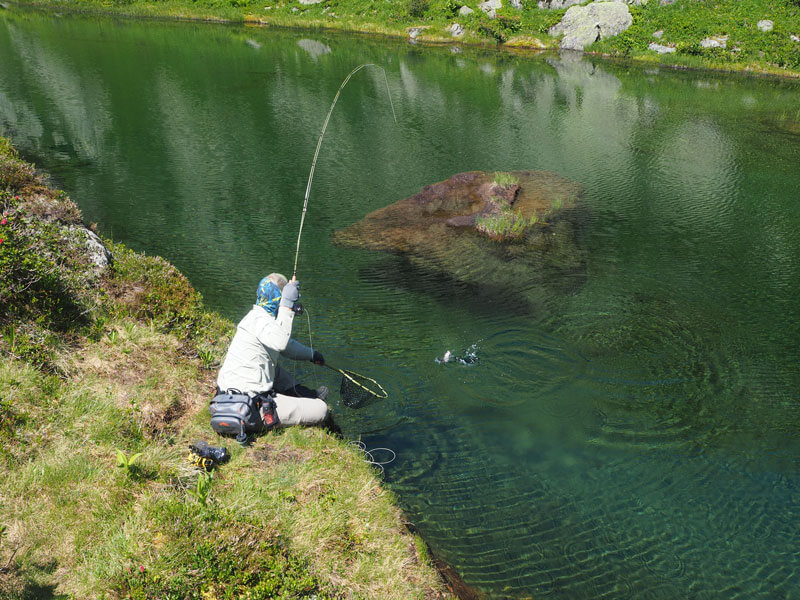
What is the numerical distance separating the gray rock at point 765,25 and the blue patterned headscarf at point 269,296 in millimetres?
73315

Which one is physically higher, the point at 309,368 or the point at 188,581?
the point at 188,581

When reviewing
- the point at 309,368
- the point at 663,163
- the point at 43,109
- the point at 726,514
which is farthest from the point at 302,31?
the point at 726,514

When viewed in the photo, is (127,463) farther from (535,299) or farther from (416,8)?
(416,8)

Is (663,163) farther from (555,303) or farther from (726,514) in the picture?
(726,514)

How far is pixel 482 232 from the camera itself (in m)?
19.4

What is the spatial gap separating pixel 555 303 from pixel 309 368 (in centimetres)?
733

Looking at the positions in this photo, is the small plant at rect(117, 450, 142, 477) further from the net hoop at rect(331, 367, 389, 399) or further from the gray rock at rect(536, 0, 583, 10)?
the gray rock at rect(536, 0, 583, 10)

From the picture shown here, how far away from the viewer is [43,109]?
29.5 metres

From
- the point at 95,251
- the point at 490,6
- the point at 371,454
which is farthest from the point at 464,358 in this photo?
the point at 490,6

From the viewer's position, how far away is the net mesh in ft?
33.2

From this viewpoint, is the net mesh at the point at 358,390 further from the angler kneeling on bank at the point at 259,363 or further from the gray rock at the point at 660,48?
the gray rock at the point at 660,48

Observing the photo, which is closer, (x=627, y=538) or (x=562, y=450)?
(x=627, y=538)

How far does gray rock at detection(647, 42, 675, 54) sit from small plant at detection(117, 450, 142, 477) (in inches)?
2823

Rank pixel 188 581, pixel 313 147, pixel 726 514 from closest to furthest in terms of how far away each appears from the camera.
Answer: pixel 188 581
pixel 726 514
pixel 313 147
